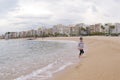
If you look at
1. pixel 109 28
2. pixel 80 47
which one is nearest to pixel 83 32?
pixel 109 28

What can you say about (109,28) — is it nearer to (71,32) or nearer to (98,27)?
(98,27)

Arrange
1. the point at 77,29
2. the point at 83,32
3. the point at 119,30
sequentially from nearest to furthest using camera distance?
the point at 119,30 → the point at 83,32 → the point at 77,29

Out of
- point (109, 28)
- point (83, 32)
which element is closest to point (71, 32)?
point (83, 32)

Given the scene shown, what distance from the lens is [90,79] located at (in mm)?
9594

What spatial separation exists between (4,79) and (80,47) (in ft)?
28.5

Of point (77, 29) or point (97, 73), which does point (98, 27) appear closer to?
point (77, 29)

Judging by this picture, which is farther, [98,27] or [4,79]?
[98,27]

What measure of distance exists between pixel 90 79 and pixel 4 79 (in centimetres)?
465

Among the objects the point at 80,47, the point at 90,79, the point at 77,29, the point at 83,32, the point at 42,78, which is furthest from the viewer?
the point at 77,29

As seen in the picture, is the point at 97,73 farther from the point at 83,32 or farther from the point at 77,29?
the point at 77,29

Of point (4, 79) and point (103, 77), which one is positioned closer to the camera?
point (103, 77)

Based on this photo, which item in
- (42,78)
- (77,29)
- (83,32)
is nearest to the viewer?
(42,78)

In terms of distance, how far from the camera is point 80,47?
1969 cm

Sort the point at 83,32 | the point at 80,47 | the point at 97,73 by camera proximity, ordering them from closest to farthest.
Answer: the point at 97,73, the point at 80,47, the point at 83,32
